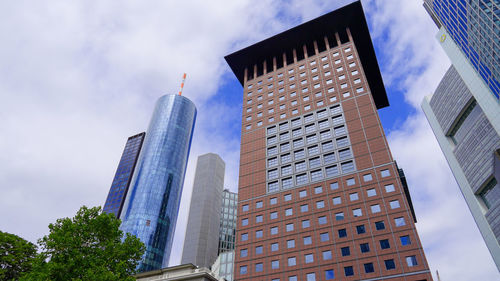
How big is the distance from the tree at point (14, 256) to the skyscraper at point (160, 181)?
99893 mm

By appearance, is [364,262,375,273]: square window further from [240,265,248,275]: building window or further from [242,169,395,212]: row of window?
[240,265,248,275]: building window

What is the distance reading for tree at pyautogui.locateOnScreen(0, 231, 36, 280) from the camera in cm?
3331

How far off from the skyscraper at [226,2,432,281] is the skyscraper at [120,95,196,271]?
8694 cm

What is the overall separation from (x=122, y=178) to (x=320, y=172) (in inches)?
5844

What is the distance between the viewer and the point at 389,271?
43.2m

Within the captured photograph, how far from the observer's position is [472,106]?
103250 mm

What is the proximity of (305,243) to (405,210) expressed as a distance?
15408mm

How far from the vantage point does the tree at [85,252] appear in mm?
25000

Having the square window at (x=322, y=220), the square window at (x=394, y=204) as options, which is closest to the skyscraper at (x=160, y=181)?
the square window at (x=322, y=220)

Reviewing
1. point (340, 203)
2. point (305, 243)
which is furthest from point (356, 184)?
point (305, 243)

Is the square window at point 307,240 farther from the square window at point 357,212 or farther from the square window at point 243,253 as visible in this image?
the square window at point 243,253

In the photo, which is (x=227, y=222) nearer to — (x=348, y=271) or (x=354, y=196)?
(x=354, y=196)

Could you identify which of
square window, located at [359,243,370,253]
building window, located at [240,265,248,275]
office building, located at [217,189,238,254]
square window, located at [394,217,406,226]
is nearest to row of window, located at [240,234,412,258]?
square window, located at [359,243,370,253]

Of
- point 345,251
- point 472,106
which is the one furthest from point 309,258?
point 472,106
